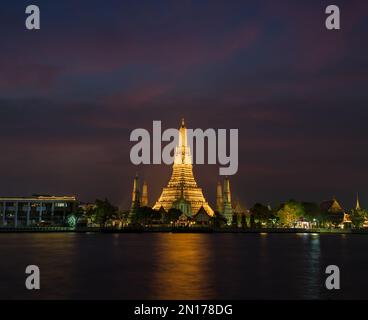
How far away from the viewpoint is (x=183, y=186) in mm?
154875

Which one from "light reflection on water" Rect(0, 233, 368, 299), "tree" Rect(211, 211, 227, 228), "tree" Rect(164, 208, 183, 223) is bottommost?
"light reflection on water" Rect(0, 233, 368, 299)

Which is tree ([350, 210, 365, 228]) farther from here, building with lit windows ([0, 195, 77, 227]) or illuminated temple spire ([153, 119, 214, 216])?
building with lit windows ([0, 195, 77, 227])

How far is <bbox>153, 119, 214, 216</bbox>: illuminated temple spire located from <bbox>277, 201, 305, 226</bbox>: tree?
79.7 feet

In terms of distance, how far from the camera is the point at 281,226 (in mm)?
154250

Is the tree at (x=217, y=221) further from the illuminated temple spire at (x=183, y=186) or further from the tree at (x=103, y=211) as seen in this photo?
the tree at (x=103, y=211)

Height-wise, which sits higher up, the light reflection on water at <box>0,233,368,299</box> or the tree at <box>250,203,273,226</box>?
the tree at <box>250,203,273,226</box>

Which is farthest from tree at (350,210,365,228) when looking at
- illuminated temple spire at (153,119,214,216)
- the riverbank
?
illuminated temple spire at (153,119,214,216)

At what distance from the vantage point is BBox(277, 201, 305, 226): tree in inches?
5384

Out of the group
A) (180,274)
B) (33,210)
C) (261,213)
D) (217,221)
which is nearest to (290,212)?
(261,213)

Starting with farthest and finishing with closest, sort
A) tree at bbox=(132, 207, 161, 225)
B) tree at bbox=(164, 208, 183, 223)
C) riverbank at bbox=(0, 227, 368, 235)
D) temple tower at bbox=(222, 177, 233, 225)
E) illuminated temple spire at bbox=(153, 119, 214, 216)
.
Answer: temple tower at bbox=(222, 177, 233, 225) → illuminated temple spire at bbox=(153, 119, 214, 216) → tree at bbox=(164, 208, 183, 223) → tree at bbox=(132, 207, 161, 225) → riverbank at bbox=(0, 227, 368, 235)

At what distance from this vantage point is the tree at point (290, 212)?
5384 inches

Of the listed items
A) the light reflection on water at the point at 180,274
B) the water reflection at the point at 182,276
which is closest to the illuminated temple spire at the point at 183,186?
the light reflection on water at the point at 180,274

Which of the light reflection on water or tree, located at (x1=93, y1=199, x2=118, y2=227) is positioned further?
tree, located at (x1=93, y1=199, x2=118, y2=227)
